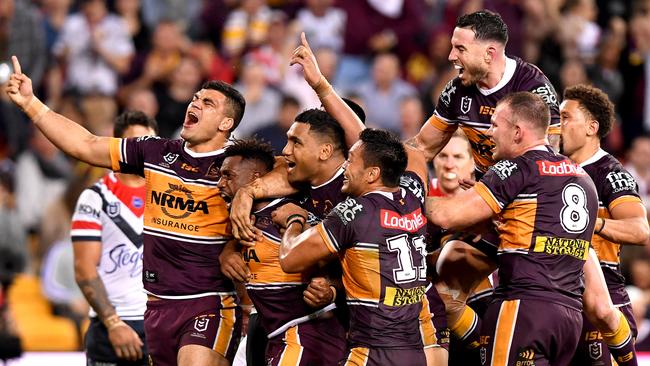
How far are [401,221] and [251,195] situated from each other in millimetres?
1200

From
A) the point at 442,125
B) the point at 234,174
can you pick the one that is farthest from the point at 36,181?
the point at 442,125

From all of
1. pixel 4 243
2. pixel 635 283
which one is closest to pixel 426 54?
pixel 635 283

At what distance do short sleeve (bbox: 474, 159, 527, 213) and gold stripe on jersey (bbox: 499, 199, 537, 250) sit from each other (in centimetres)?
8

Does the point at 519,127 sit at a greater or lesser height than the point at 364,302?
greater

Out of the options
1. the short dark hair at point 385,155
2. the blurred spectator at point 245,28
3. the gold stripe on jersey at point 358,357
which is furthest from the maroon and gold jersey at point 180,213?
the blurred spectator at point 245,28

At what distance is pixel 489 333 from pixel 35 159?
27.4ft

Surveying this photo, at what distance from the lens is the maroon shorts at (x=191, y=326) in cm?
863

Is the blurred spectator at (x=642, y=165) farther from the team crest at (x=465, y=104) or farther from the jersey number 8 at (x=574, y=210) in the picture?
the jersey number 8 at (x=574, y=210)

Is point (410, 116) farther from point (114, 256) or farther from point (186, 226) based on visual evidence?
point (186, 226)

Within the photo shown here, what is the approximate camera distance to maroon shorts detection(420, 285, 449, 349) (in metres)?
8.38

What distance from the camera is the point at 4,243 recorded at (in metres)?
13.8

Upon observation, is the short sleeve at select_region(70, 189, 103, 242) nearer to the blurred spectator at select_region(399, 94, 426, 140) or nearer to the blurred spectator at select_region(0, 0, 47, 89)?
the blurred spectator at select_region(0, 0, 47, 89)

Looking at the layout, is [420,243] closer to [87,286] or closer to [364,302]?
[364,302]

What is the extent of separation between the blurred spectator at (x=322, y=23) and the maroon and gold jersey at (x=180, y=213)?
7879 millimetres
